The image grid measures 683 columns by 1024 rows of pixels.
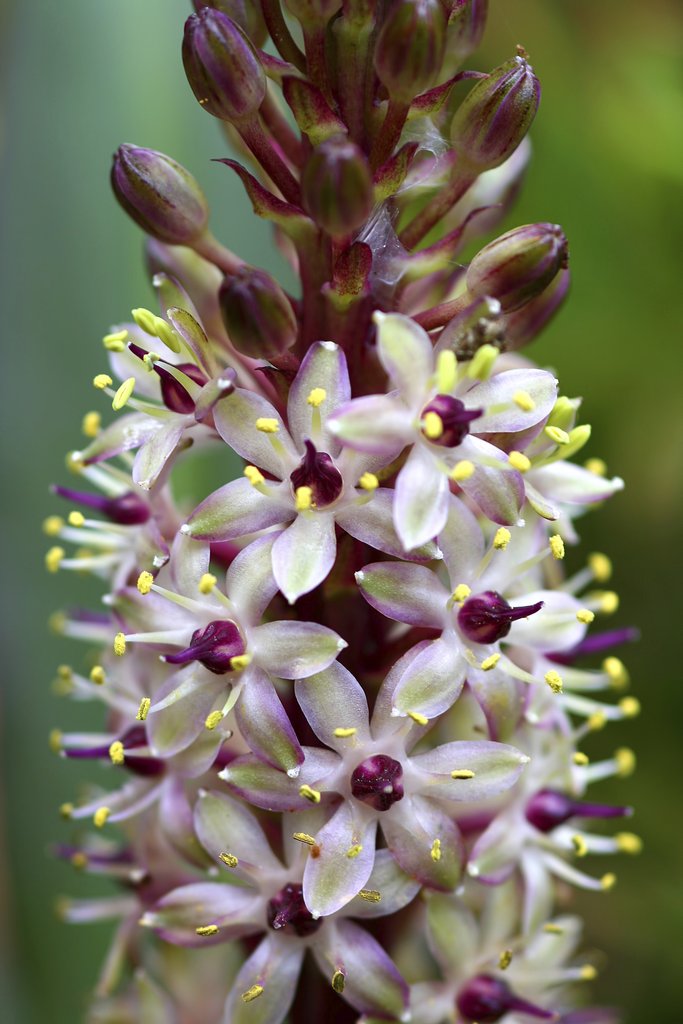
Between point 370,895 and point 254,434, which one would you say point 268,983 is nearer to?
point 370,895

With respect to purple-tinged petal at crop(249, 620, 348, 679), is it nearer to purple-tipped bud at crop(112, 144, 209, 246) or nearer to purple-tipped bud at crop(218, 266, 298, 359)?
purple-tipped bud at crop(218, 266, 298, 359)

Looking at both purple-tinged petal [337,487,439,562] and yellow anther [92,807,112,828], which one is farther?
yellow anther [92,807,112,828]

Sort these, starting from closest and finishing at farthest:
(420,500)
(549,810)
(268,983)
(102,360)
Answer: (420,500) < (268,983) < (549,810) < (102,360)

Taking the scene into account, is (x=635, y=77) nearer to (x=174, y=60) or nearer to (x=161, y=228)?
(x=174, y=60)

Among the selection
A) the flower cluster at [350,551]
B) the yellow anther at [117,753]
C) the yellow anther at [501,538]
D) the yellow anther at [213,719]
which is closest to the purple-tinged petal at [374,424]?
the flower cluster at [350,551]

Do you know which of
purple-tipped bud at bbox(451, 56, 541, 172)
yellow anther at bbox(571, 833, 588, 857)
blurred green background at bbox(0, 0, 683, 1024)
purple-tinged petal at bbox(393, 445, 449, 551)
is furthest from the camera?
blurred green background at bbox(0, 0, 683, 1024)

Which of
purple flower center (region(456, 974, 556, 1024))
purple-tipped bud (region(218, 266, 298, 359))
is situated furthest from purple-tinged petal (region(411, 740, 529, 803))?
purple-tipped bud (region(218, 266, 298, 359))

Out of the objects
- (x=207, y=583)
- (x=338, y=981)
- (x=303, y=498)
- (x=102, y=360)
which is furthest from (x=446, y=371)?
(x=102, y=360)

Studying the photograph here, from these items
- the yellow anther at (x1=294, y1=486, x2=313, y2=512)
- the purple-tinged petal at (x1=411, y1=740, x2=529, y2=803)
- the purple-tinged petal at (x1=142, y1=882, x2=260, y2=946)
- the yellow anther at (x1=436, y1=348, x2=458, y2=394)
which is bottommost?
the purple-tinged petal at (x1=142, y1=882, x2=260, y2=946)
